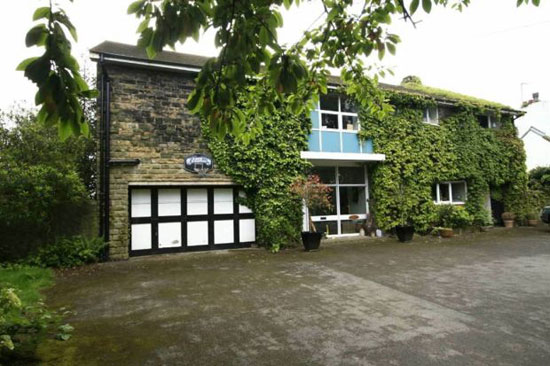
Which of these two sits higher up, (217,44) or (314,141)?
(314,141)

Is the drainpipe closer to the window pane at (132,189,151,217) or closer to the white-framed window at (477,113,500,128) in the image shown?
the window pane at (132,189,151,217)

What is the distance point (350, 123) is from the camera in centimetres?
1236

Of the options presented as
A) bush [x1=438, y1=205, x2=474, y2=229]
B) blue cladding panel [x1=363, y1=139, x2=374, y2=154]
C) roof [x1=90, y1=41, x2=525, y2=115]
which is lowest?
bush [x1=438, y1=205, x2=474, y2=229]

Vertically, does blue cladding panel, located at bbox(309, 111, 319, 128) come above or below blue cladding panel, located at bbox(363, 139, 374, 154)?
above

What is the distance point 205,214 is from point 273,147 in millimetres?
3031

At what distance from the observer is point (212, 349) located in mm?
3270

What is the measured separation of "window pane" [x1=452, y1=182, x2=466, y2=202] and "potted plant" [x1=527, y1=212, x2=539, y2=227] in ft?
12.0

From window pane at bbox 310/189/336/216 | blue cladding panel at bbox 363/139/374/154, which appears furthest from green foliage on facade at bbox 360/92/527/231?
window pane at bbox 310/189/336/216

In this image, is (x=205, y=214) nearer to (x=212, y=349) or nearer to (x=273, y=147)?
(x=273, y=147)

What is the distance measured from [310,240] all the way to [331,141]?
13.0ft

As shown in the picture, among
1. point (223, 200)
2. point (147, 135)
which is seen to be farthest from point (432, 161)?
point (147, 135)

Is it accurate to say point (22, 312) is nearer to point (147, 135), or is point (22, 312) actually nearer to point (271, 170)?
point (147, 135)

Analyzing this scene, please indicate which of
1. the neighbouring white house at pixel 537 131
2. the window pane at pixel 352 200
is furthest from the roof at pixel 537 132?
the window pane at pixel 352 200

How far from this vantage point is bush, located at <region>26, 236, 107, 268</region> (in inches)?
307
